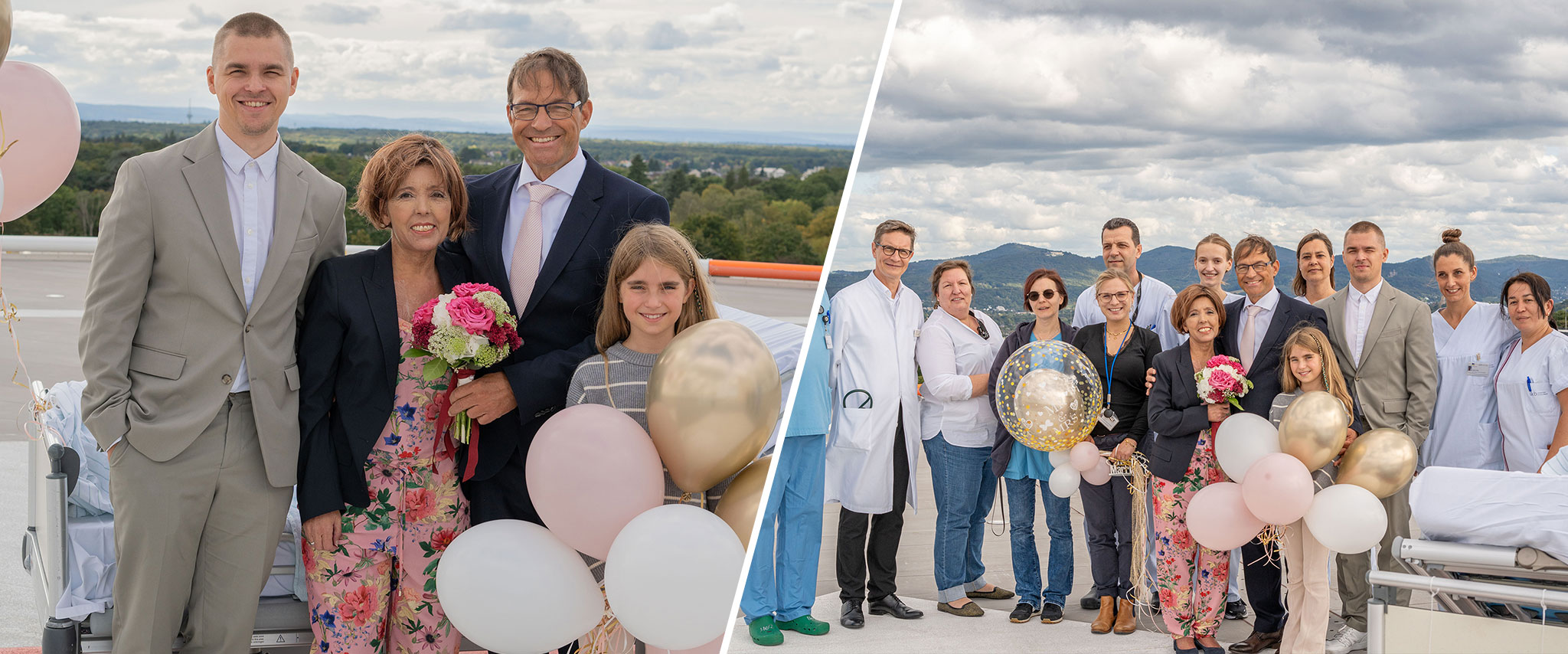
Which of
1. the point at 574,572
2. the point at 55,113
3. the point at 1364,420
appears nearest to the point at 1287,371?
the point at 1364,420

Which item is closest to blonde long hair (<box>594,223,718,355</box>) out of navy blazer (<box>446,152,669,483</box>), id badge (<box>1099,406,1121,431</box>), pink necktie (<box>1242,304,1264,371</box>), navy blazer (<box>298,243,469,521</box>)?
navy blazer (<box>446,152,669,483</box>)

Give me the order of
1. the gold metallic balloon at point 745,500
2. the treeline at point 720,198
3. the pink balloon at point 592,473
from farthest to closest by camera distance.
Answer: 1. the treeline at point 720,198
2. the gold metallic balloon at point 745,500
3. the pink balloon at point 592,473

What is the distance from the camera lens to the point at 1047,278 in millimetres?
4566

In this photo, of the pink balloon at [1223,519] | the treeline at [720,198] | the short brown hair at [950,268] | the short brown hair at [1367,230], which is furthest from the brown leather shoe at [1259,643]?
the treeline at [720,198]

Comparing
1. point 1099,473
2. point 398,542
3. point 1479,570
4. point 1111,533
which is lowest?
point 1111,533

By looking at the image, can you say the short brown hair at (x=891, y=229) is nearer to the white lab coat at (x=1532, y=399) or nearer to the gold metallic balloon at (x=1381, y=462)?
the gold metallic balloon at (x=1381, y=462)

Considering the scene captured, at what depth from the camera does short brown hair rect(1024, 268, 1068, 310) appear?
4.55 m

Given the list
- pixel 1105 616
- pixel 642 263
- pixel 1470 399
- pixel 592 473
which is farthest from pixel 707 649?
pixel 1470 399

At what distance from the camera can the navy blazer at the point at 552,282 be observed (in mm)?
2658

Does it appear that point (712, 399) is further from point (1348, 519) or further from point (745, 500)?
point (1348, 519)

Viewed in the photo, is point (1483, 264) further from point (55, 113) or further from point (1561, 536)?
point (55, 113)

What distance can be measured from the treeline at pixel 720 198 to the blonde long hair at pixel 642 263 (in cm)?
2812

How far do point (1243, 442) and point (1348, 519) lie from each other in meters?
0.39

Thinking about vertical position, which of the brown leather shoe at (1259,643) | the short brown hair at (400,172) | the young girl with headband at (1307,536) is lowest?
the brown leather shoe at (1259,643)
